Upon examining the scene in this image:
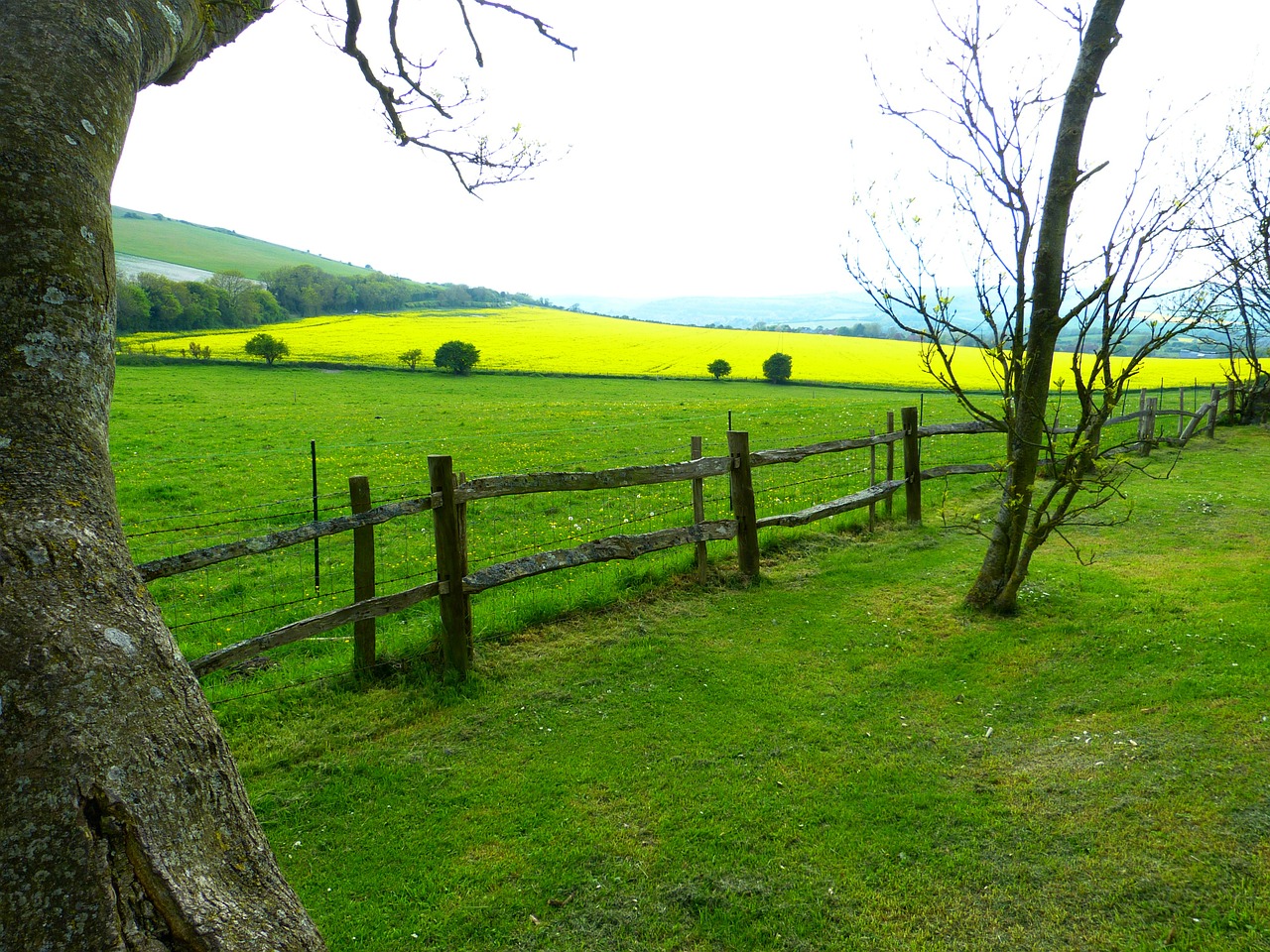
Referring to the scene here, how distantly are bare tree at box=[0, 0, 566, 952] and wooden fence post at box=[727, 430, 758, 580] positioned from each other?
20.9ft

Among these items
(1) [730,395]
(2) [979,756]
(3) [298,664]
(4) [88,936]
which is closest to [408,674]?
(3) [298,664]

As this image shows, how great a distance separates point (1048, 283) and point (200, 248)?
136m

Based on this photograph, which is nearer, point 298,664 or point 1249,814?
point 1249,814

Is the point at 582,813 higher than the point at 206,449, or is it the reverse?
the point at 206,449

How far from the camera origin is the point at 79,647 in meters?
1.46

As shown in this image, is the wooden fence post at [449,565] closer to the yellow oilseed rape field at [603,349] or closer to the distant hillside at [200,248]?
the yellow oilseed rape field at [603,349]

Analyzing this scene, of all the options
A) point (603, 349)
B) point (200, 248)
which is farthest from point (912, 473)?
point (200, 248)

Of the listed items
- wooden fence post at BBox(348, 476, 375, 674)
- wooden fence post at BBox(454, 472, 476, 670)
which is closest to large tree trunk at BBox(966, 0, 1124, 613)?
wooden fence post at BBox(454, 472, 476, 670)

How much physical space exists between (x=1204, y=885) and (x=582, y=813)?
2872mm

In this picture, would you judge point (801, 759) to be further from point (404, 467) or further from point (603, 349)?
point (603, 349)

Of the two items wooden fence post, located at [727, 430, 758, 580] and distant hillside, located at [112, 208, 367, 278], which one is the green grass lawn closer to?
wooden fence post, located at [727, 430, 758, 580]

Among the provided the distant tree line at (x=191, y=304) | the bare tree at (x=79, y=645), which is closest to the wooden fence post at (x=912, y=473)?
the bare tree at (x=79, y=645)

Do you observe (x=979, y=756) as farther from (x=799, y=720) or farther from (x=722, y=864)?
(x=722, y=864)

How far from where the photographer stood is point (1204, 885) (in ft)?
10.9
